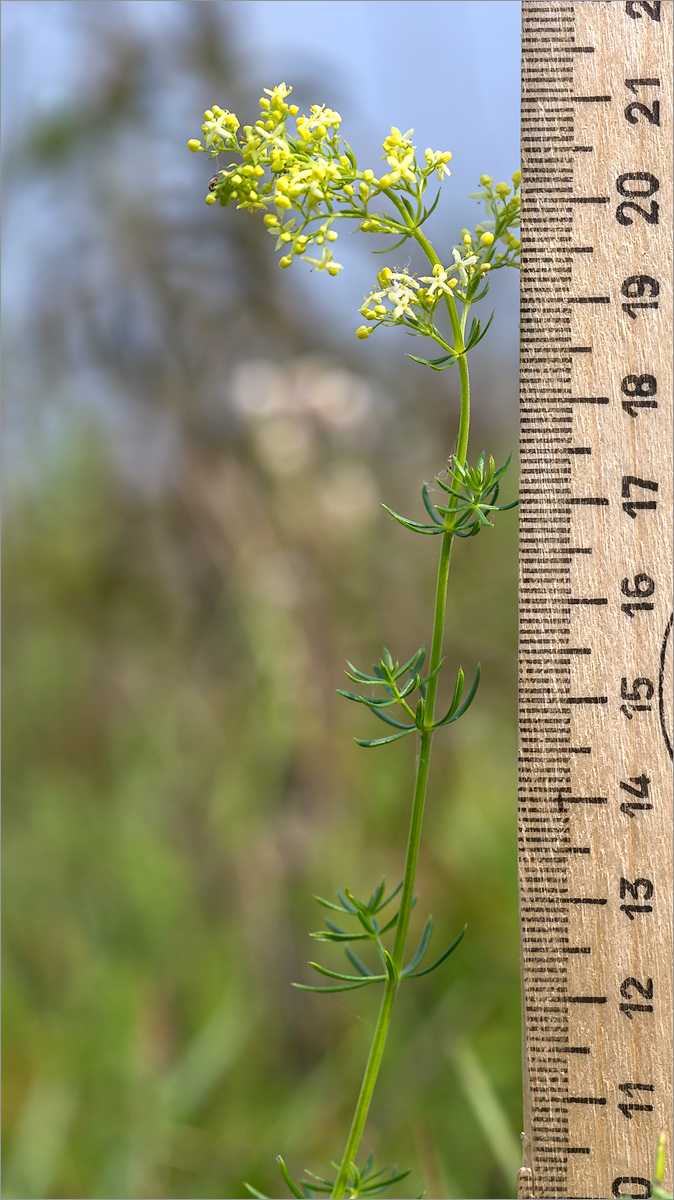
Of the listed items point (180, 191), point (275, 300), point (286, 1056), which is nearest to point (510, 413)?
point (275, 300)

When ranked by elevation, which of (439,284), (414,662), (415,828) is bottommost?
(415,828)

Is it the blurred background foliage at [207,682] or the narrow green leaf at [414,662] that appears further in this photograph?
the blurred background foliage at [207,682]

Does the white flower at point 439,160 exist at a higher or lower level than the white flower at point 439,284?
higher

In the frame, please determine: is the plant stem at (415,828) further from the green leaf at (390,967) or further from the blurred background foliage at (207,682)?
the blurred background foliage at (207,682)

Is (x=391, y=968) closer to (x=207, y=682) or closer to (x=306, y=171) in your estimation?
(x=306, y=171)

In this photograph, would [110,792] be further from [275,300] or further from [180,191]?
[180,191]

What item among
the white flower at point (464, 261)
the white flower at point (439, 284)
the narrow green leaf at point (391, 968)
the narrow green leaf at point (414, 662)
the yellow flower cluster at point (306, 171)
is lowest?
the narrow green leaf at point (391, 968)

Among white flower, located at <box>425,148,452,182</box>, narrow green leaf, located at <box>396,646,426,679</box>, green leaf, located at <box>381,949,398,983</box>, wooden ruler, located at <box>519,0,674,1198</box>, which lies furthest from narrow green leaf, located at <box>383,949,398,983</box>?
white flower, located at <box>425,148,452,182</box>

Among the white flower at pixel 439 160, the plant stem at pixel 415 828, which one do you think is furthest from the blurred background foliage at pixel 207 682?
the white flower at pixel 439 160

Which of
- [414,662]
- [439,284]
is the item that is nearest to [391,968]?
[414,662]
